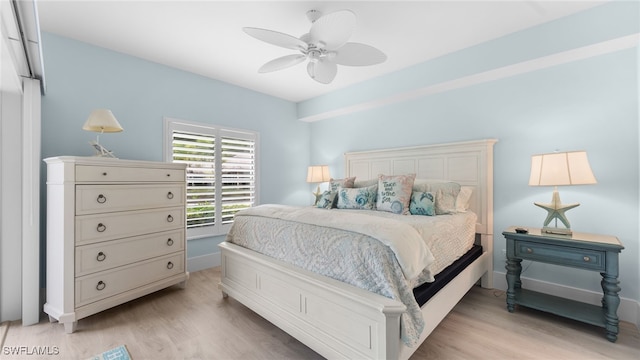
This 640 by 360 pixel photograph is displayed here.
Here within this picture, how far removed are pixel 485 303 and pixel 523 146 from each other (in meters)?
1.57

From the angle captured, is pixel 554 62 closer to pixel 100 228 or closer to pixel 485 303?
pixel 485 303

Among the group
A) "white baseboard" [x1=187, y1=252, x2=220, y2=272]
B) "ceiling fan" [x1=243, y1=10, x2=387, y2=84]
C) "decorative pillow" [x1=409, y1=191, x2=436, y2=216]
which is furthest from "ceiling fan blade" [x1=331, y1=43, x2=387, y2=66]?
"white baseboard" [x1=187, y1=252, x2=220, y2=272]

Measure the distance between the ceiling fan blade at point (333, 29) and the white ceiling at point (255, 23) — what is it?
1.19 feet

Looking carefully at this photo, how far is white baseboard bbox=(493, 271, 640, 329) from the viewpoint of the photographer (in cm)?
213

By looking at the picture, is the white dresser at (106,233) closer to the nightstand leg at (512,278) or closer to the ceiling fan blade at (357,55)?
the ceiling fan blade at (357,55)

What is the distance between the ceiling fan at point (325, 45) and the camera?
5.64ft

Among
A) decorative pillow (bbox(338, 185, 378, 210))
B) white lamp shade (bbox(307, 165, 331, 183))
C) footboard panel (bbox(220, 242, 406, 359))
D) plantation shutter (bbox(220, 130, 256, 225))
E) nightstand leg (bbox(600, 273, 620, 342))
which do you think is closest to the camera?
footboard panel (bbox(220, 242, 406, 359))

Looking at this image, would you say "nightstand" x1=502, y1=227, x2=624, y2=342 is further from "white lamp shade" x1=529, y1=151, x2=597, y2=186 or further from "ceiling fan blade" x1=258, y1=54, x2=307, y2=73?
"ceiling fan blade" x1=258, y1=54, x2=307, y2=73

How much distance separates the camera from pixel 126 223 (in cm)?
236

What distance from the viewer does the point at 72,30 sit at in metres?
2.43

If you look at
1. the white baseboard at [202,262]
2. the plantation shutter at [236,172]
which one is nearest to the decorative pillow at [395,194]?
the plantation shutter at [236,172]

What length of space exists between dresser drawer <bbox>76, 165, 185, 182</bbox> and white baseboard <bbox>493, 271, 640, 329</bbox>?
11.4 ft

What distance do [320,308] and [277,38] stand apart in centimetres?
186

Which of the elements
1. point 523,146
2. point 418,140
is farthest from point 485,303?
point 418,140
